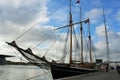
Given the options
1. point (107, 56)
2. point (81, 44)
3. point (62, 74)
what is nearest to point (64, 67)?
point (62, 74)

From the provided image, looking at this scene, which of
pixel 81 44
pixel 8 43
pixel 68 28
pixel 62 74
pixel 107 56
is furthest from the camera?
pixel 107 56

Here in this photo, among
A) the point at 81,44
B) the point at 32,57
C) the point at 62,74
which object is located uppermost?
the point at 81,44

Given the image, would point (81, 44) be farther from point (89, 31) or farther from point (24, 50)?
point (24, 50)

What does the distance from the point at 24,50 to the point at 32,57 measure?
1.58 meters

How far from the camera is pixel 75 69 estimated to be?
35094 mm

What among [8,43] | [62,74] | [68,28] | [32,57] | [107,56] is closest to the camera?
[8,43]

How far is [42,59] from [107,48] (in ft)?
145

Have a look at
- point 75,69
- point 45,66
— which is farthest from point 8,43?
point 75,69

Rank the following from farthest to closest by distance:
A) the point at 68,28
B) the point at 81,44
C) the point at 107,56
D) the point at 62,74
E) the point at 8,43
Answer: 1. the point at 107,56
2. the point at 81,44
3. the point at 68,28
4. the point at 62,74
5. the point at 8,43

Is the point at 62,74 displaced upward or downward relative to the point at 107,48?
downward

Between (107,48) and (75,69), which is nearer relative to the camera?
(75,69)

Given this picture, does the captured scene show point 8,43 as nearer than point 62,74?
Yes

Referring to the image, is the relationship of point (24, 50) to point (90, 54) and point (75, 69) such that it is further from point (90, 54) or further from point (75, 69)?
point (90, 54)

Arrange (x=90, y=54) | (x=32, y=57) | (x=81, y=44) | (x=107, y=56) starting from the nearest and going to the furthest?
(x=32, y=57)
(x=81, y=44)
(x=90, y=54)
(x=107, y=56)
